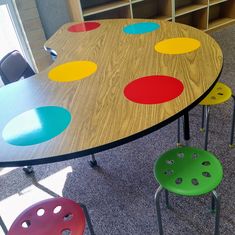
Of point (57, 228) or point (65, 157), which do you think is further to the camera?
point (57, 228)

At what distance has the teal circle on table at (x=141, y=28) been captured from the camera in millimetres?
1712

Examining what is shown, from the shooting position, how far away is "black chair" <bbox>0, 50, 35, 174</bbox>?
4.94 feet

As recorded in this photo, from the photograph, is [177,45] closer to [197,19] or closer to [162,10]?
[162,10]

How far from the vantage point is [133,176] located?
1.66 m

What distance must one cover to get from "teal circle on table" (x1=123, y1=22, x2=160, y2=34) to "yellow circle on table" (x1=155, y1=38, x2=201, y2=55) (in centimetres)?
30

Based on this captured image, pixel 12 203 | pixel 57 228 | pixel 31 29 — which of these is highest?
pixel 31 29

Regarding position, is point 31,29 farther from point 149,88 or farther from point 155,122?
point 155,122

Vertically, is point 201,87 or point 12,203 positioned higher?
point 201,87

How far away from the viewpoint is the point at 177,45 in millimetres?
1384

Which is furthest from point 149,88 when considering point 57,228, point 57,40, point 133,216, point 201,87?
point 57,40

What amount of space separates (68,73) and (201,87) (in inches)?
26.1

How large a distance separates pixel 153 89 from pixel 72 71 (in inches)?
19.3

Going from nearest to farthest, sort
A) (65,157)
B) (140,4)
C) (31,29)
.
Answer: (65,157) < (31,29) < (140,4)

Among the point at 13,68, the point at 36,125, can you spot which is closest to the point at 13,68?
the point at 13,68
